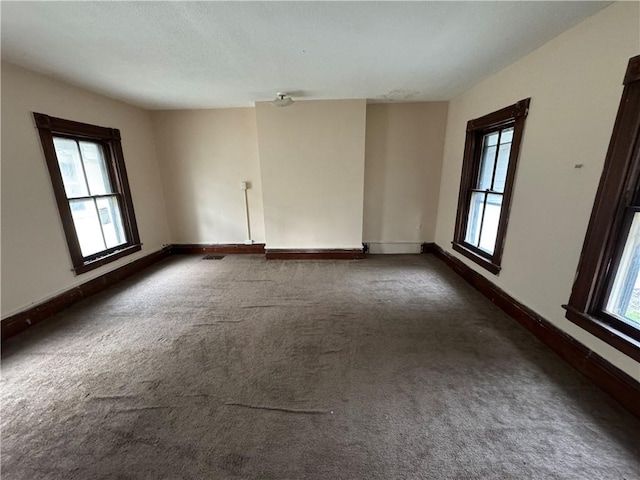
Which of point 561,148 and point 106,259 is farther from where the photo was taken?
point 106,259

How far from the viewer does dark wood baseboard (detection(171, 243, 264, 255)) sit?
4516mm

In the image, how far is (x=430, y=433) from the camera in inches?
54.6

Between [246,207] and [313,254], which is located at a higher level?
[246,207]

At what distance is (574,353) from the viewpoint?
1.82 m

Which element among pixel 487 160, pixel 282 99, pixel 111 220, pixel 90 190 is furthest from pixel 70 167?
pixel 487 160

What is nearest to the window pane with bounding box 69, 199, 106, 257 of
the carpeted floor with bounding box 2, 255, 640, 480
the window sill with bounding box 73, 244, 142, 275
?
the window sill with bounding box 73, 244, 142, 275

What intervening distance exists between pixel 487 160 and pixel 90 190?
4904 millimetres

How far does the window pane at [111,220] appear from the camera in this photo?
3.33 metres

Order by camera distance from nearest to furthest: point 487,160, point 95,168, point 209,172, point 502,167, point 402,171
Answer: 1. point 502,167
2. point 487,160
3. point 95,168
4. point 402,171
5. point 209,172

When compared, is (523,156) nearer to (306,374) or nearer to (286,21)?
(286,21)

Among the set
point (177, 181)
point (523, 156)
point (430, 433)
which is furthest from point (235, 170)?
point (430, 433)

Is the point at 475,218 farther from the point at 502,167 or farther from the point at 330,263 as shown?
the point at 330,263

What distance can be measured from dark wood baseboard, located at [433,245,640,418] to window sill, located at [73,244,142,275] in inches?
179

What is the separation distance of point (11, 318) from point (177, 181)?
2.66 meters
